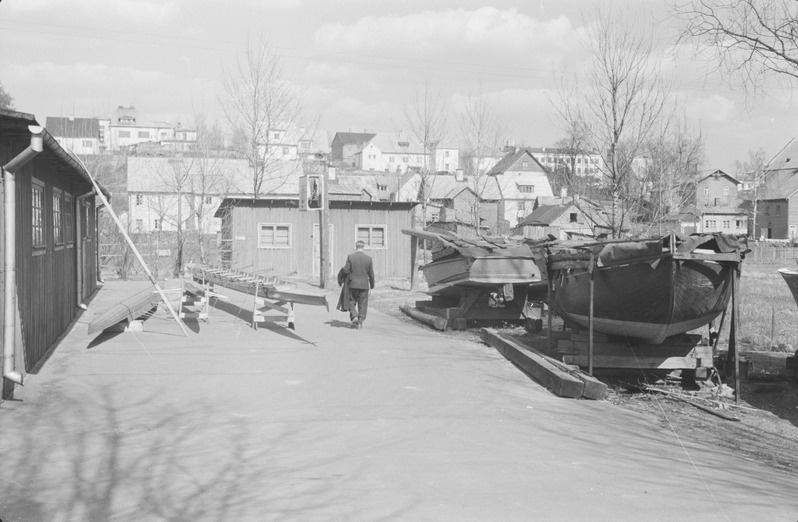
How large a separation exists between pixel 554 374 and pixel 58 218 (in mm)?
9028

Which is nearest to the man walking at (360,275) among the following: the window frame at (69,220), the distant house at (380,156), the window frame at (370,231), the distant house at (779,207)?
the window frame at (69,220)

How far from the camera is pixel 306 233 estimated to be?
35.7 metres

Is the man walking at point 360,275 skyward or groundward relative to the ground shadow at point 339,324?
skyward

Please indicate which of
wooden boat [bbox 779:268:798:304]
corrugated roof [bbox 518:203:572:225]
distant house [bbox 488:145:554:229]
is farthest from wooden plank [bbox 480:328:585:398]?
distant house [bbox 488:145:554:229]

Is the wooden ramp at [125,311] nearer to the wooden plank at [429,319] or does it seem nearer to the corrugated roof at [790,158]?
the wooden plank at [429,319]

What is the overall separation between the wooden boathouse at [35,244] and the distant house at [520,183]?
8000 centimetres

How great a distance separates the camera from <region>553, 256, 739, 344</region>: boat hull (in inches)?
471

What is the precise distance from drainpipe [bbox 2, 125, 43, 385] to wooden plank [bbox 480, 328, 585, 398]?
6.46 metres

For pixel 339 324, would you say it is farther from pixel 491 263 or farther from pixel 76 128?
pixel 76 128

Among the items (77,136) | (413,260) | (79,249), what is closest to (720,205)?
(77,136)

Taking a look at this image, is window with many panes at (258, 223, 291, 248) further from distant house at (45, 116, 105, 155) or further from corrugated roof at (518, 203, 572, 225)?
corrugated roof at (518, 203, 572, 225)

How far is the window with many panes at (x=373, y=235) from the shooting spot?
3612cm

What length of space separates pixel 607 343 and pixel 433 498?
7.70 metres

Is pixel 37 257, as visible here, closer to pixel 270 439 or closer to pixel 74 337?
pixel 74 337
